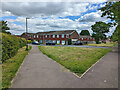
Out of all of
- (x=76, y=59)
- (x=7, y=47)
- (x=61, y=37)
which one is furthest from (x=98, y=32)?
(x=7, y=47)

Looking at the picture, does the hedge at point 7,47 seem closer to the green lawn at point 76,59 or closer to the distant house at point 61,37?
the green lawn at point 76,59

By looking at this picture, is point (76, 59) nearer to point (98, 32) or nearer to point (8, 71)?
point (8, 71)

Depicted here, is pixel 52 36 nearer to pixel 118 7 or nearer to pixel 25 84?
pixel 118 7

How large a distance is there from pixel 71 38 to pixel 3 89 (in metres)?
35.0

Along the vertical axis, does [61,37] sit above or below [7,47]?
above

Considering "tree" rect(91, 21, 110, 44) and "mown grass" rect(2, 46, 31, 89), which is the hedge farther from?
"tree" rect(91, 21, 110, 44)

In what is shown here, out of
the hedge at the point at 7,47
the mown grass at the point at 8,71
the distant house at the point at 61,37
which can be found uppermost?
the distant house at the point at 61,37

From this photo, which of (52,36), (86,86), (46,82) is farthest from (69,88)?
(52,36)

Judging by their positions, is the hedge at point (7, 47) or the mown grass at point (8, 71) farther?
the hedge at point (7, 47)

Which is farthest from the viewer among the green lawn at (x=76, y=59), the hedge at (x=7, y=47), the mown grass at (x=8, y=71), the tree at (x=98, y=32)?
the tree at (x=98, y=32)

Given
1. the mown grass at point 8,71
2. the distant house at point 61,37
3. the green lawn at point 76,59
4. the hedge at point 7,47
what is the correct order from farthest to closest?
the distant house at point 61,37 < the hedge at point 7,47 < the green lawn at point 76,59 < the mown grass at point 8,71

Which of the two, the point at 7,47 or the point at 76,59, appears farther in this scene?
the point at 76,59

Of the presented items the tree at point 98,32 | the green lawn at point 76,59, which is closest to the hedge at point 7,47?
the green lawn at point 76,59

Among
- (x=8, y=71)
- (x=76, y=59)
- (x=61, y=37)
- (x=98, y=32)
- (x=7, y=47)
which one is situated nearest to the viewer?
(x=8, y=71)
